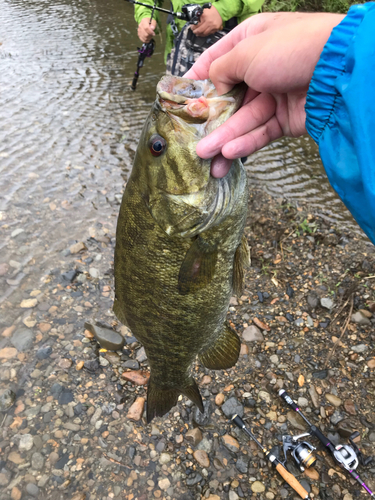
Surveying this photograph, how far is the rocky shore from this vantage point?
7.69ft

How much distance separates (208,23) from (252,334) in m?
3.42

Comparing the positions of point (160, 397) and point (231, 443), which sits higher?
point (160, 397)

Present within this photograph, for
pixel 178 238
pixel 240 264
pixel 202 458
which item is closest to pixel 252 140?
pixel 178 238

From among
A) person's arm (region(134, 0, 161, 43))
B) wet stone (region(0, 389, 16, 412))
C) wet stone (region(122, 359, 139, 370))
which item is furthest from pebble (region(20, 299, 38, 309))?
person's arm (region(134, 0, 161, 43))

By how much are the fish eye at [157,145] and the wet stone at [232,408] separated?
216 centimetres

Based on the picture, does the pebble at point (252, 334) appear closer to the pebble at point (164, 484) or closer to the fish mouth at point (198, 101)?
the pebble at point (164, 484)

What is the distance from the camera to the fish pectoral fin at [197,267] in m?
1.69

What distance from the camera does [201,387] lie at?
284cm

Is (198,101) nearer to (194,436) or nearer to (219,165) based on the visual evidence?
(219,165)

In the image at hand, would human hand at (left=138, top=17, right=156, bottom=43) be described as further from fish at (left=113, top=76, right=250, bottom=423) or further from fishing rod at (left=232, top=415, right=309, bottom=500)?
fishing rod at (left=232, top=415, right=309, bottom=500)

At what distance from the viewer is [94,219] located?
450 cm

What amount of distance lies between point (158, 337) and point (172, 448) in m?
1.16

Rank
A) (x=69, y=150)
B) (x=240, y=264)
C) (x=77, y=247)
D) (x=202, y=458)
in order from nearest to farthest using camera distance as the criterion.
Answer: (x=240, y=264)
(x=202, y=458)
(x=77, y=247)
(x=69, y=150)

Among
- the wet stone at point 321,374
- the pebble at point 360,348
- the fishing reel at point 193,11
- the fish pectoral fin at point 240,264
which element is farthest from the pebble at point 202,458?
the fishing reel at point 193,11
